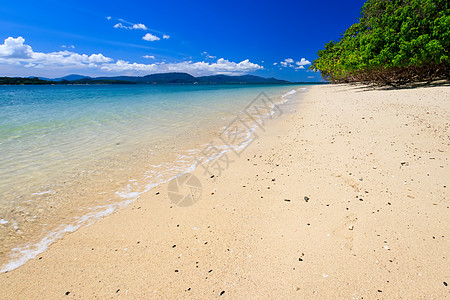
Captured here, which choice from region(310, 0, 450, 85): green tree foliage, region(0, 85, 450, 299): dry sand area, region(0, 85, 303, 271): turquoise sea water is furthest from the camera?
region(310, 0, 450, 85): green tree foliage

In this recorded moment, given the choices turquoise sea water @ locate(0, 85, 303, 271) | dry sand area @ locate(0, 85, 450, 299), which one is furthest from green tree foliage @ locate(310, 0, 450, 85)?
turquoise sea water @ locate(0, 85, 303, 271)

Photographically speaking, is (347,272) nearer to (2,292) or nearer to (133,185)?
(2,292)

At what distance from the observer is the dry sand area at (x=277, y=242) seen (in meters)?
2.11

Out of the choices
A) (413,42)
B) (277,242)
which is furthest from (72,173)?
(413,42)

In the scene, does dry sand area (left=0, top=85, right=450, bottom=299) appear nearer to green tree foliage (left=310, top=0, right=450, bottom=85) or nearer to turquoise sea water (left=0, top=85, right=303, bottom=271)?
turquoise sea water (left=0, top=85, right=303, bottom=271)

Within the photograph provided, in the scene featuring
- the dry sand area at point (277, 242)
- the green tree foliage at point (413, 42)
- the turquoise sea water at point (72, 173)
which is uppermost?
the green tree foliage at point (413, 42)

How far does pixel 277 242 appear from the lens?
2658 millimetres

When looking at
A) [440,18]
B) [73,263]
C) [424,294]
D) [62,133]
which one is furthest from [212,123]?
[440,18]

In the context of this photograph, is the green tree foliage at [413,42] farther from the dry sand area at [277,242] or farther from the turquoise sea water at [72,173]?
Result: the turquoise sea water at [72,173]

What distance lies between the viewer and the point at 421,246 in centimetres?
236

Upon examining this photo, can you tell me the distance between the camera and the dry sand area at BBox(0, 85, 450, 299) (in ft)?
6.91

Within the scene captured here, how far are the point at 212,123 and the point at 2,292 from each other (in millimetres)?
9973

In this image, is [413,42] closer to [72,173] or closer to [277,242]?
[277,242]

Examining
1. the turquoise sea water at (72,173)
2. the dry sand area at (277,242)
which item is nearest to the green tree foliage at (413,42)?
the dry sand area at (277,242)
